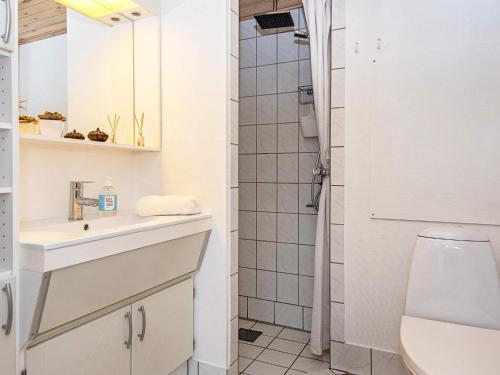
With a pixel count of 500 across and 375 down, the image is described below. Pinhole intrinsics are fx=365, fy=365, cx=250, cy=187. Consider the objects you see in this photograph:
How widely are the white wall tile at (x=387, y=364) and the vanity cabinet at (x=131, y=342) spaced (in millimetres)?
938

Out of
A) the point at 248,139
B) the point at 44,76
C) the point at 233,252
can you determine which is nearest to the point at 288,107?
the point at 248,139

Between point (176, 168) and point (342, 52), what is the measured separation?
3.41 ft

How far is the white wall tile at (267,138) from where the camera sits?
2.58 m

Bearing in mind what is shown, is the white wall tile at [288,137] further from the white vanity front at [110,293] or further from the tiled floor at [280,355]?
the tiled floor at [280,355]

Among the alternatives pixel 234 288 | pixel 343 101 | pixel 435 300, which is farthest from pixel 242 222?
pixel 435 300

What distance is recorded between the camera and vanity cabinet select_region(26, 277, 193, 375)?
1.19 meters

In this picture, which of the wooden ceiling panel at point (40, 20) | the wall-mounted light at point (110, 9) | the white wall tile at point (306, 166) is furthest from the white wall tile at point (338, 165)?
the wooden ceiling panel at point (40, 20)

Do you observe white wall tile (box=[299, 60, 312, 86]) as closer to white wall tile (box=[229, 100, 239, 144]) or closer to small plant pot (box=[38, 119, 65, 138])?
white wall tile (box=[229, 100, 239, 144])

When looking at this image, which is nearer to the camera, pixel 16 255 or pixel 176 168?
pixel 16 255

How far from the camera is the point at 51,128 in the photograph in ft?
4.80

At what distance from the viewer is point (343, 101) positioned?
1.87m

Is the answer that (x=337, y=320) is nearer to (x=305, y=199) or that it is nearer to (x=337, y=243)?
(x=337, y=243)

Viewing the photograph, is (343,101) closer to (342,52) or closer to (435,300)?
(342,52)

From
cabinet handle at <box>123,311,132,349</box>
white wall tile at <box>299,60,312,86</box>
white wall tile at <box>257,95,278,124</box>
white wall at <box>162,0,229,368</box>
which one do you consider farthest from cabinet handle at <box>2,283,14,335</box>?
white wall tile at <box>299,60,312,86</box>
